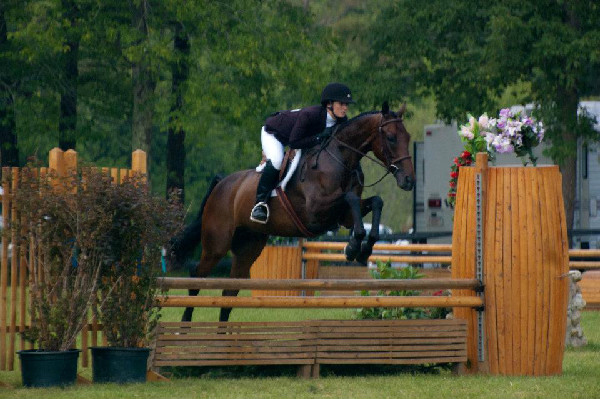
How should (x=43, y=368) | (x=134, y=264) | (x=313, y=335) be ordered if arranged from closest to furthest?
(x=43, y=368) → (x=134, y=264) → (x=313, y=335)

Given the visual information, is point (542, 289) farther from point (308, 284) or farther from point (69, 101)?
point (69, 101)

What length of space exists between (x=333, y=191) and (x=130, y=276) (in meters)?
2.19

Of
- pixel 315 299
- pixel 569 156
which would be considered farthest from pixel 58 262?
pixel 569 156

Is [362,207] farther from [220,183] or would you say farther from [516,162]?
[516,162]

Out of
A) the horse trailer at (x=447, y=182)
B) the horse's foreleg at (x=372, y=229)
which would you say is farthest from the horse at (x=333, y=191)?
the horse trailer at (x=447, y=182)

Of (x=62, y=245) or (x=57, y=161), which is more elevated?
(x=57, y=161)

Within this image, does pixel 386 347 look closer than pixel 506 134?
Yes

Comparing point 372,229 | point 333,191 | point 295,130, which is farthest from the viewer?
point 295,130

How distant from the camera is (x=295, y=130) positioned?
10203 millimetres

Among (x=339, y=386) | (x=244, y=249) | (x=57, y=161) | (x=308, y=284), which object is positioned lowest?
(x=339, y=386)

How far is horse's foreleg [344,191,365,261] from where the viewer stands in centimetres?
963

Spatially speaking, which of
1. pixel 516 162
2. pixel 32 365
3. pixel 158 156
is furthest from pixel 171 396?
pixel 158 156

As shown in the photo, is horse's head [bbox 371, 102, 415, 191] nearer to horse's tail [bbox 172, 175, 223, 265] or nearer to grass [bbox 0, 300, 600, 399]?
grass [bbox 0, 300, 600, 399]

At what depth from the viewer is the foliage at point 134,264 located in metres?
8.40
